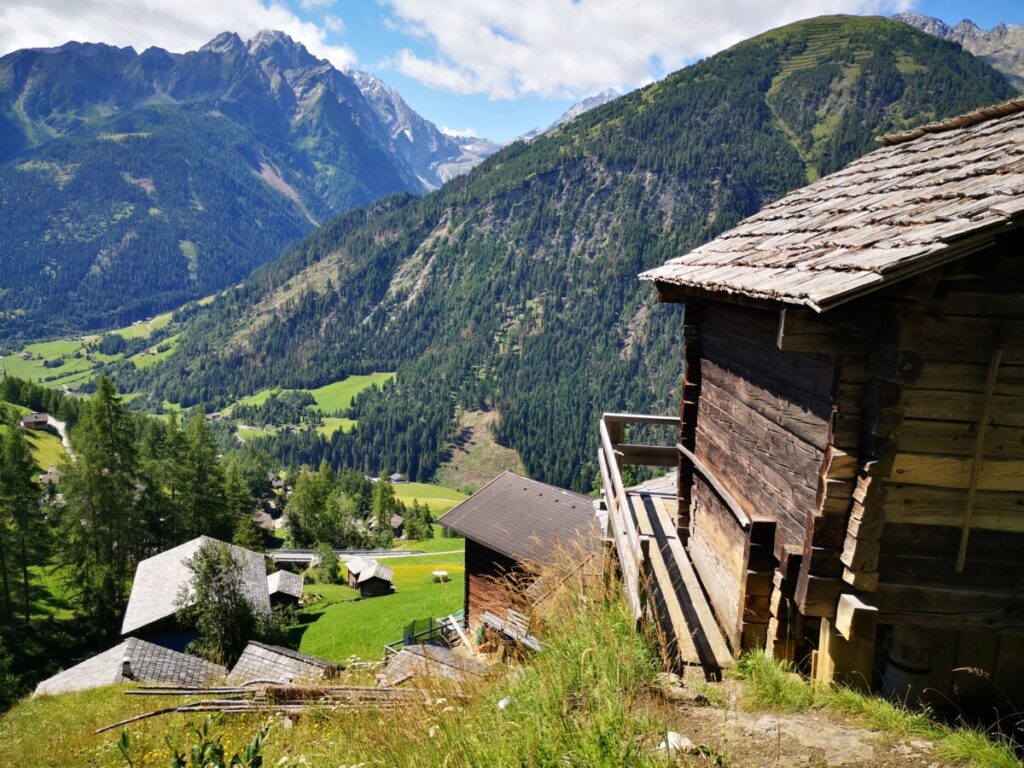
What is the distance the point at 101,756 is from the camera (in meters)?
10.3

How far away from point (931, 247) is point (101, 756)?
13820 millimetres

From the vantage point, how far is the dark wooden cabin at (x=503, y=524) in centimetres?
2567

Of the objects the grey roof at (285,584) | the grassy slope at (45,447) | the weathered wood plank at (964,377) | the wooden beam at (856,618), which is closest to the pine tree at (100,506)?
the grey roof at (285,584)

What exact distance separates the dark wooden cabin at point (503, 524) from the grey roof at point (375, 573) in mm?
30968

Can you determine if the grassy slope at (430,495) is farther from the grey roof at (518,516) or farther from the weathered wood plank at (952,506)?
the weathered wood plank at (952,506)

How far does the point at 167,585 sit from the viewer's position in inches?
1592

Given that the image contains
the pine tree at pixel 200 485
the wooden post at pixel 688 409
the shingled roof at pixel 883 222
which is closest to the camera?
the shingled roof at pixel 883 222

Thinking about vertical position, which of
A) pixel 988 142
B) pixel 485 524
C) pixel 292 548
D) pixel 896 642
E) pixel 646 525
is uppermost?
pixel 988 142

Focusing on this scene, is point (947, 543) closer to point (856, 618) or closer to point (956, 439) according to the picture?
point (956, 439)

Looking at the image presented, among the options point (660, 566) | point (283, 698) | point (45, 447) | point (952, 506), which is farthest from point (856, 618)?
point (45, 447)

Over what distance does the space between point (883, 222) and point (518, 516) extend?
923 inches

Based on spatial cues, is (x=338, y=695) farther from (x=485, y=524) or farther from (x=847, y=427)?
(x=485, y=524)

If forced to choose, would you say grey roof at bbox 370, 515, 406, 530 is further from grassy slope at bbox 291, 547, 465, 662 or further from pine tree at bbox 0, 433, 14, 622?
pine tree at bbox 0, 433, 14, 622

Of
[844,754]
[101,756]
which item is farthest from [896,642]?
[101,756]
